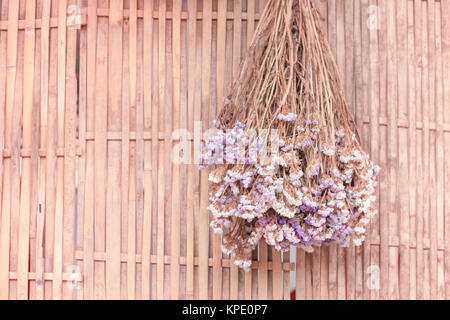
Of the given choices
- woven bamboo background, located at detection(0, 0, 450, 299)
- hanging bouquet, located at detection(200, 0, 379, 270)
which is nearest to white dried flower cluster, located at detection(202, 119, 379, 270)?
hanging bouquet, located at detection(200, 0, 379, 270)

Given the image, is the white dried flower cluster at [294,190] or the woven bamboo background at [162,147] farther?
the woven bamboo background at [162,147]

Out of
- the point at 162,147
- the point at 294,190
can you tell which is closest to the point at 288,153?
the point at 294,190

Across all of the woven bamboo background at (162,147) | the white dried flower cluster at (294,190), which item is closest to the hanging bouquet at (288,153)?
the white dried flower cluster at (294,190)

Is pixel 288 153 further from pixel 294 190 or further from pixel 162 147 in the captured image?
pixel 162 147

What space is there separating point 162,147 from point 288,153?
0.51 metres

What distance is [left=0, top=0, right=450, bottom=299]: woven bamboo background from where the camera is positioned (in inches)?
91.0

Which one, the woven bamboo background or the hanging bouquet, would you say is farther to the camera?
the woven bamboo background

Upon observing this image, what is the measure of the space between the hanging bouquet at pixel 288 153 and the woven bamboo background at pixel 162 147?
17 cm

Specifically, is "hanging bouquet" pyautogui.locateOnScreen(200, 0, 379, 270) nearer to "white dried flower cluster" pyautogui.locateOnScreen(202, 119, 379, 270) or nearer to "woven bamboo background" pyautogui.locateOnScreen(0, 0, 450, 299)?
"white dried flower cluster" pyautogui.locateOnScreen(202, 119, 379, 270)

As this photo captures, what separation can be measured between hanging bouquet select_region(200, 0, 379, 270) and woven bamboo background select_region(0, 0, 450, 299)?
167 millimetres

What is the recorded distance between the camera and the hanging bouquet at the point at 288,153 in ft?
6.61

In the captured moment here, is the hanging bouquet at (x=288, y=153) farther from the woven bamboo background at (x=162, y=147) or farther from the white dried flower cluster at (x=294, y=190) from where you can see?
the woven bamboo background at (x=162, y=147)

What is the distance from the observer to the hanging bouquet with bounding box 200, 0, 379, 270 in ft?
6.61

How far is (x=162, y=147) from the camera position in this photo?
234 centimetres
